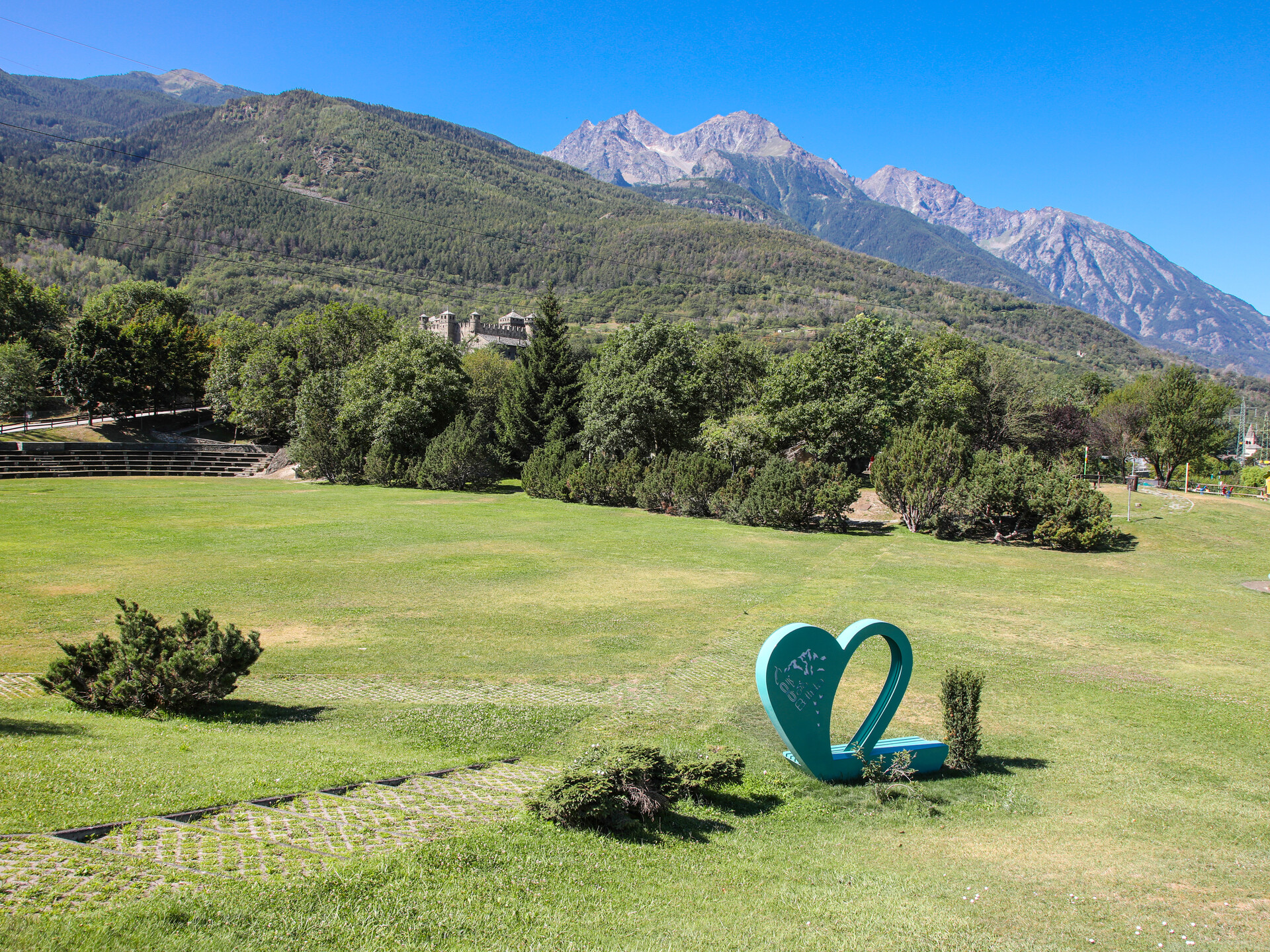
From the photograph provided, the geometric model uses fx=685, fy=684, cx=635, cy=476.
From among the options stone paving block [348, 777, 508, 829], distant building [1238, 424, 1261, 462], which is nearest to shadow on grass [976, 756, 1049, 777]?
stone paving block [348, 777, 508, 829]

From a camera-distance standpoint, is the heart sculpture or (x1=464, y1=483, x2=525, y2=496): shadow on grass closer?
the heart sculpture

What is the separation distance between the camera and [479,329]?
107938 mm

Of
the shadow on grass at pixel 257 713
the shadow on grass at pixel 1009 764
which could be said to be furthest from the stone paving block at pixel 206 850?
the shadow on grass at pixel 1009 764

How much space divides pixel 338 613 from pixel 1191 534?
3193 centimetres

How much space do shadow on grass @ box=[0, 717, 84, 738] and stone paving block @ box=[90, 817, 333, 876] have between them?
3015 millimetres

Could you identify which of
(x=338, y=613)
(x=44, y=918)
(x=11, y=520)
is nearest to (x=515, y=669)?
(x=338, y=613)

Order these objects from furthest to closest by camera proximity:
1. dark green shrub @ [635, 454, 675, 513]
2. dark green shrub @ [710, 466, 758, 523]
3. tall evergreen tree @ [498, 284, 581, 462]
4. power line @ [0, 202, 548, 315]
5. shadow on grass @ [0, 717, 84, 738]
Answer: power line @ [0, 202, 548, 315] < tall evergreen tree @ [498, 284, 581, 462] < dark green shrub @ [635, 454, 675, 513] < dark green shrub @ [710, 466, 758, 523] < shadow on grass @ [0, 717, 84, 738]

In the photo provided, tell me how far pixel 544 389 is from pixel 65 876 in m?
45.4

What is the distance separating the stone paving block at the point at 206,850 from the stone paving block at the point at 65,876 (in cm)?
14

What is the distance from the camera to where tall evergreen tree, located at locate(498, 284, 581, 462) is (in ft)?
157

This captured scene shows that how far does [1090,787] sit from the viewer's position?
7.46m

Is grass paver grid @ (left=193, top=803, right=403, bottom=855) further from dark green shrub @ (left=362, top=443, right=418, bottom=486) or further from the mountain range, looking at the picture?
the mountain range

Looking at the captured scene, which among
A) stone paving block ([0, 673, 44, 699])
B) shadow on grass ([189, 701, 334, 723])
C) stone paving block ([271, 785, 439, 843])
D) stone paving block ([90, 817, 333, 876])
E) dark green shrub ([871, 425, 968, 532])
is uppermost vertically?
dark green shrub ([871, 425, 968, 532])

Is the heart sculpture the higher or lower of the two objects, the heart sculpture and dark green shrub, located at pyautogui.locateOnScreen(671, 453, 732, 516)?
the lower
